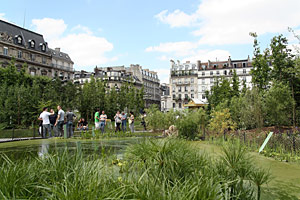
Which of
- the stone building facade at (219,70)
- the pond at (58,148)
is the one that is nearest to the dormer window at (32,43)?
the stone building facade at (219,70)

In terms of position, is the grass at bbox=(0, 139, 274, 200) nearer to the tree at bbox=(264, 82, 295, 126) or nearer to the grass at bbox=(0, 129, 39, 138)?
the grass at bbox=(0, 129, 39, 138)

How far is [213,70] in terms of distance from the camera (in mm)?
79125

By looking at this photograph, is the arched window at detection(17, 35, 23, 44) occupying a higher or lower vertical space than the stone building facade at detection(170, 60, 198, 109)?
higher

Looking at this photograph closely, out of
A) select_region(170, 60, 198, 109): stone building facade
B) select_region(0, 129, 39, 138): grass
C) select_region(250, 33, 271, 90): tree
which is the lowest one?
select_region(0, 129, 39, 138): grass

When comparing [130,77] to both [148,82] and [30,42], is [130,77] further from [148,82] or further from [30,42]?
[30,42]

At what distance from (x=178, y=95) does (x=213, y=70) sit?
607 inches

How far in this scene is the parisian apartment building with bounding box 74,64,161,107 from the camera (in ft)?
274

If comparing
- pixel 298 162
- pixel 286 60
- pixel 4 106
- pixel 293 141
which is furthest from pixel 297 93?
pixel 4 106

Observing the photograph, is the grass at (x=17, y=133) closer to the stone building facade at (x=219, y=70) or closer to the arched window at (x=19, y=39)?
the arched window at (x=19, y=39)

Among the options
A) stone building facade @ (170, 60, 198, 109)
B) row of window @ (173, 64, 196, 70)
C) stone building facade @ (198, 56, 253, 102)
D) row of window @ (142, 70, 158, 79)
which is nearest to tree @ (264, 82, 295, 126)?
stone building facade @ (198, 56, 253, 102)

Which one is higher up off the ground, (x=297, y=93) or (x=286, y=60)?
(x=286, y=60)

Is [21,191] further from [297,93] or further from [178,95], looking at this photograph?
[178,95]

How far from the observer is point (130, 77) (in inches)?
3093

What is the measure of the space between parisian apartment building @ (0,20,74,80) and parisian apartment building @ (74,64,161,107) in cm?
1189
